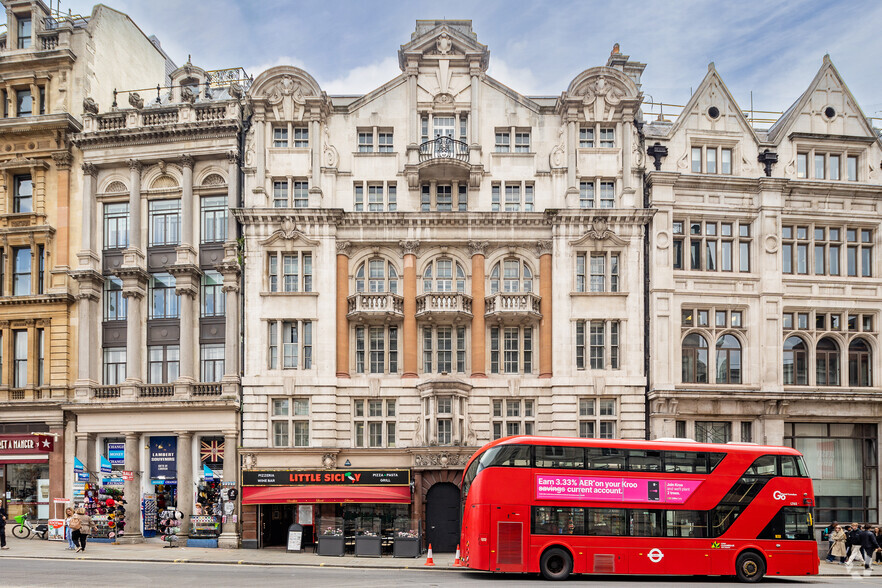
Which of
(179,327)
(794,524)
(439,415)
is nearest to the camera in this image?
(794,524)

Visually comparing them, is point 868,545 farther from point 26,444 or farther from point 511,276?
point 26,444

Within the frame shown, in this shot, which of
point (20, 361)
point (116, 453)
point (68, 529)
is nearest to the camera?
point (68, 529)

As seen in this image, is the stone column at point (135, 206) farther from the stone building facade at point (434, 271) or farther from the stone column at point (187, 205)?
the stone building facade at point (434, 271)

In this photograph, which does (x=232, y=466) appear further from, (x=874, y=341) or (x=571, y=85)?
(x=874, y=341)

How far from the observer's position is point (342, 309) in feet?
136

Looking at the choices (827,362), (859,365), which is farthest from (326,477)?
(859,365)

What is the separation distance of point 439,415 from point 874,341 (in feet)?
73.2

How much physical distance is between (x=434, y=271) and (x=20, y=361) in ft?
71.0

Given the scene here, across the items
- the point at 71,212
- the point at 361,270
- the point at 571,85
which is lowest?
the point at 361,270

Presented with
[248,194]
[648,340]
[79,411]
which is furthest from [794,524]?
[79,411]

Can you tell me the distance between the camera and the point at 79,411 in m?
41.9

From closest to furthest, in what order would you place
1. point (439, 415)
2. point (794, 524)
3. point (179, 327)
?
point (794, 524) → point (439, 415) → point (179, 327)

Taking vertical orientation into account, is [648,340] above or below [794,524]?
above

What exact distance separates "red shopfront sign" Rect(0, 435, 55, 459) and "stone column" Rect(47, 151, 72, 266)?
8.70 metres
